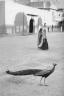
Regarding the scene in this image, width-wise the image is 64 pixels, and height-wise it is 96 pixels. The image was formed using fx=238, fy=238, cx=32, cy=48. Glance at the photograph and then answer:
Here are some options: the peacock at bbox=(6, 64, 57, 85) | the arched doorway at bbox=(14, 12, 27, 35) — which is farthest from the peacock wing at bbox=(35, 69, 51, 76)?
the arched doorway at bbox=(14, 12, 27, 35)

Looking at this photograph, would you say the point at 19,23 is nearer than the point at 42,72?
No

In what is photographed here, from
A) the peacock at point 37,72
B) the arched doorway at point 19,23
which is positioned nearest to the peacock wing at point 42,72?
the peacock at point 37,72

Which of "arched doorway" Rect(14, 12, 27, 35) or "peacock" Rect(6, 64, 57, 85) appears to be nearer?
"peacock" Rect(6, 64, 57, 85)

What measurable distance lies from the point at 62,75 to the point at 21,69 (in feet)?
0.99

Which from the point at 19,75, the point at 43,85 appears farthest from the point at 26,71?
the point at 43,85

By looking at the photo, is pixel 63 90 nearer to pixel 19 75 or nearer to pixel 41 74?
pixel 41 74

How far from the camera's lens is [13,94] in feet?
4.85

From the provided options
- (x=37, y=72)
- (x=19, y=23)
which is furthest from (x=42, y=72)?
(x=19, y=23)

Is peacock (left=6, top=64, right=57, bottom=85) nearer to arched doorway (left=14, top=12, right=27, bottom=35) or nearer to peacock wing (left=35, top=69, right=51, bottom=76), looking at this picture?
peacock wing (left=35, top=69, right=51, bottom=76)

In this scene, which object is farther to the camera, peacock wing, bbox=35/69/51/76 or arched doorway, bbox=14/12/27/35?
arched doorway, bbox=14/12/27/35

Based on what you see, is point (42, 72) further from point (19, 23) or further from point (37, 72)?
point (19, 23)

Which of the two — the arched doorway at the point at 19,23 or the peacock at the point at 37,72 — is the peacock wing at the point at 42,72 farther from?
the arched doorway at the point at 19,23

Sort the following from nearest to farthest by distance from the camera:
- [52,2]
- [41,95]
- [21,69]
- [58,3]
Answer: [41,95] → [21,69] → [58,3] → [52,2]

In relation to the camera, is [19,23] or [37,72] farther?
[19,23]
